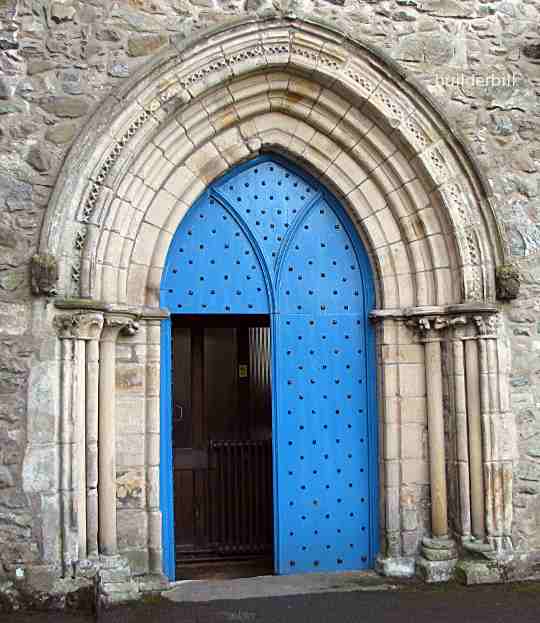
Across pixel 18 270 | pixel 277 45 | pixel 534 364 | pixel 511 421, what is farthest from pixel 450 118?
pixel 18 270

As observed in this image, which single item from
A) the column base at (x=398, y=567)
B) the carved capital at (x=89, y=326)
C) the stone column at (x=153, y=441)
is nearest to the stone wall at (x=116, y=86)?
the stone column at (x=153, y=441)

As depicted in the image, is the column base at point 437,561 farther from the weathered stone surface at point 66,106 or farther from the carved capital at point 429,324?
the weathered stone surface at point 66,106

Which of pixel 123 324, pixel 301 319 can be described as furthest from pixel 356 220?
pixel 123 324

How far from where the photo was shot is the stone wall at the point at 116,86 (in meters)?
4.64

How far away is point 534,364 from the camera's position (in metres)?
5.46

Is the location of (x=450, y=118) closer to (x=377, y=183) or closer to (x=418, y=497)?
(x=377, y=183)

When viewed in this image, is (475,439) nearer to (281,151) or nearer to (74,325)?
(281,151)

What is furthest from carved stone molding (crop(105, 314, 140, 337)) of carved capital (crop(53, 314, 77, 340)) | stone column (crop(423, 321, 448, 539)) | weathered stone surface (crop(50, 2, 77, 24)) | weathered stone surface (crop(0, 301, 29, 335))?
stone column (crop(423, 321, 448, 539))

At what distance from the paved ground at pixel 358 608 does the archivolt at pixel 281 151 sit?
2129 mm

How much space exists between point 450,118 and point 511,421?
7.88 feet

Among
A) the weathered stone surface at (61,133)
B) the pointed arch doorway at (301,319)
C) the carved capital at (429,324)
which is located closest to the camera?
the weathered stone surface at (61,133)

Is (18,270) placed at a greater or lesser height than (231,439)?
greater

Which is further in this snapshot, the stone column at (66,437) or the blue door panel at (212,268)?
the blue door panel at (212,268)

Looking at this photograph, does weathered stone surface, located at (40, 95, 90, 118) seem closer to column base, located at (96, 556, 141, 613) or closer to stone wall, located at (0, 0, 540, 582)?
stone wall, located at (0, 0, 540, 582)
